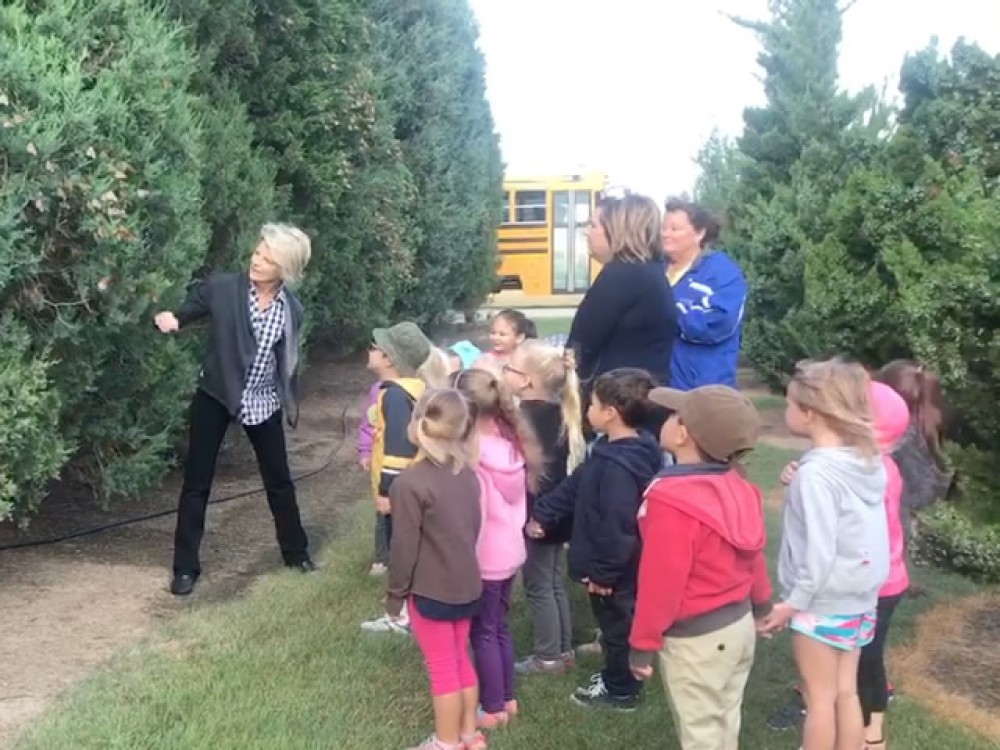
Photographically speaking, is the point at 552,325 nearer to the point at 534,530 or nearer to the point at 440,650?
the point at 534,530

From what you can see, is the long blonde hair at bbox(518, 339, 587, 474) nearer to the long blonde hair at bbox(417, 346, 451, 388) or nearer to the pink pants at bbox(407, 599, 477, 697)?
the long blonde hair at bbox(417, 346, 451, 388)

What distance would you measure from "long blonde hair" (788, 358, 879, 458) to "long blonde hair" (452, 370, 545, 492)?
117 centimetres

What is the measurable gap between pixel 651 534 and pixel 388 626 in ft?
6.88

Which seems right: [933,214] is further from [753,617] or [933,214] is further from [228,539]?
[228,539]

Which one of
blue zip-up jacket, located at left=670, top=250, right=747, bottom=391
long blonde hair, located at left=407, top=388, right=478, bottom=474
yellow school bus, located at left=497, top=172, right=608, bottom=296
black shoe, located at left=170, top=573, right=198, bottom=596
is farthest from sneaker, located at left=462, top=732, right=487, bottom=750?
A: yellow school bus, located at left=497, top=172, right=608, bottom=296

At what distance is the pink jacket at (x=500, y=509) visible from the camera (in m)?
4.00

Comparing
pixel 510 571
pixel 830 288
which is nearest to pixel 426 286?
pixel 830 288

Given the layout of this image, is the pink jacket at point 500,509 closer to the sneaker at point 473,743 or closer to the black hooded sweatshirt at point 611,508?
the black hooded sweatshirt at point 611,508

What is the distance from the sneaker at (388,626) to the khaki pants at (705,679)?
6.04 ft

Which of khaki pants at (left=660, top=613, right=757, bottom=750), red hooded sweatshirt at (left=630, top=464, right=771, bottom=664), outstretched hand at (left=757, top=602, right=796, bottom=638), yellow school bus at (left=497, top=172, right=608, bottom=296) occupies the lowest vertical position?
yellow school bus at (left=497, top=172, right=608, bottom=296)

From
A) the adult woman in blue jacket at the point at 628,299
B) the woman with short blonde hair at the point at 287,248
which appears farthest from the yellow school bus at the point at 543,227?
the adult woman in blue jacket at the point at 628,299

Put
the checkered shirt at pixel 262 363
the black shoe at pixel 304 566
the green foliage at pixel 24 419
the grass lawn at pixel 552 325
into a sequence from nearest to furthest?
the green foliage at pixel 24 419 → the checkered shirt at pixel 262 363 → the black shoe at pixel 304 566 → the grass lawn at pixel 552 325

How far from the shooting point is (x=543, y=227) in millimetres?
28203

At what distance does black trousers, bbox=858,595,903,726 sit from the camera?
370cm
